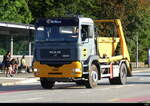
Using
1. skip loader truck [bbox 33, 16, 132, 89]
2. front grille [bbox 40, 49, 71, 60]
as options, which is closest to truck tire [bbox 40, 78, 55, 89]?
skip loader truck [bbox 33, 16, 132, 89]

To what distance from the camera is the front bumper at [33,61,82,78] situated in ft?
83.2

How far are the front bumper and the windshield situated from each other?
1.18 meters

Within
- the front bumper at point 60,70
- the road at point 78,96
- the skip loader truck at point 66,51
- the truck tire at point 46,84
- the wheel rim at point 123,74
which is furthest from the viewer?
the wheel rim at point 123,74

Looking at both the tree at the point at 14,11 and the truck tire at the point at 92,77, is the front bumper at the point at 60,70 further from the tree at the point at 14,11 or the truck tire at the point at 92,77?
the tree at the point at 14,11

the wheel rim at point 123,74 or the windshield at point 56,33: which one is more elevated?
the windshield at point 56,33

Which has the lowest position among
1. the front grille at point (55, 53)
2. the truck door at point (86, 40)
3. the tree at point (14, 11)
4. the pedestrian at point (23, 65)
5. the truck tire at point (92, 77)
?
the pedestrian at point (23, 65)

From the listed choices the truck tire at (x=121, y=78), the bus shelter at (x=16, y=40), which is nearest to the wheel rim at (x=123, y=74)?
the truck tire at (x=121, y=78)

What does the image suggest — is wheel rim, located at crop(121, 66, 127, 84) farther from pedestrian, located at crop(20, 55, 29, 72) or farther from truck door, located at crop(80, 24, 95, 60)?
pedestrian, located at crop(20, 55, 29, 72)

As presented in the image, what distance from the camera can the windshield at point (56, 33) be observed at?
25.6 meters

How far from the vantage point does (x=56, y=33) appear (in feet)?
84.7

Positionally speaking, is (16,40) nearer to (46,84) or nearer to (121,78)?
(121,78)

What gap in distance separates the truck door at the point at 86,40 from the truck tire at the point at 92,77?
655mm

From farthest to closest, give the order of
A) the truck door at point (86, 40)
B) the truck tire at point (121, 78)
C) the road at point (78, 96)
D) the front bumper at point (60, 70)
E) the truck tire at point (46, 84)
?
the truck tire at point (121, 78) < the truck tire at point (46, 84) < the truck door at point (86, 40) < the front bumper at point (60, 70) < the road at point (78, 96)

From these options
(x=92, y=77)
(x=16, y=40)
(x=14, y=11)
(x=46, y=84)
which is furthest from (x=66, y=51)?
(x=14, y=11)
